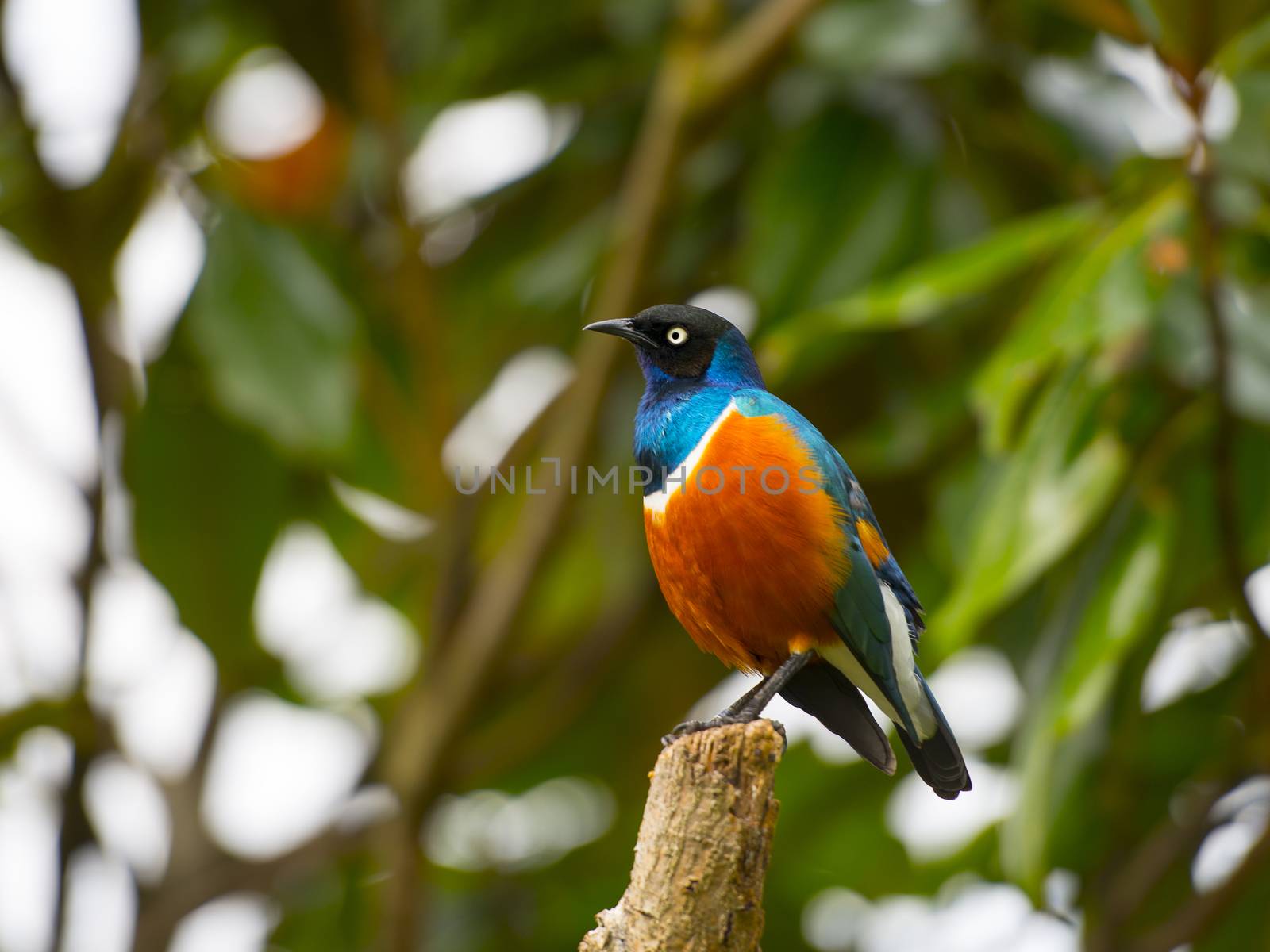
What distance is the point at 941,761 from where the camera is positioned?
3.05m

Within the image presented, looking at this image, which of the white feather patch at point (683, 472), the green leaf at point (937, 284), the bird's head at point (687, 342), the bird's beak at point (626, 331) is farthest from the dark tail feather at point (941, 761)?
the green leaf at point (937, 284)

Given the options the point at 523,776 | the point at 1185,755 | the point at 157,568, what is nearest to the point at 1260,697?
the point at 1185,755

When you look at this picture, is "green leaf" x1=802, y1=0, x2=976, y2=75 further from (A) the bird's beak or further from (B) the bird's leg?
(B) the bird's leg

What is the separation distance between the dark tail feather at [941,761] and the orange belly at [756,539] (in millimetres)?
294

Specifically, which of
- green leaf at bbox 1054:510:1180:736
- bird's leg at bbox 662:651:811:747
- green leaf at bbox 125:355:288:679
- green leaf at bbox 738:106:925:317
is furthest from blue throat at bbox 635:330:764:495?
green leaf at bbox 125:355:288:679

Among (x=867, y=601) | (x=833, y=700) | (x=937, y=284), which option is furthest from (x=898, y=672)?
(x=937, y=284)

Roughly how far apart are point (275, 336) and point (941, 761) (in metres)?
3.12

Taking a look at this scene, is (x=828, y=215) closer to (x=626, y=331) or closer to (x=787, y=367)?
(x=787, y=367)

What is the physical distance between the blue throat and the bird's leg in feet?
1.61

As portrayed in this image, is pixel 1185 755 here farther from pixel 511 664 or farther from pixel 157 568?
pixel 157 568

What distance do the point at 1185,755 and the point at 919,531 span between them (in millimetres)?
1416

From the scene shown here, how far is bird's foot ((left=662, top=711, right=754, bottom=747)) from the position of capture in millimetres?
2789

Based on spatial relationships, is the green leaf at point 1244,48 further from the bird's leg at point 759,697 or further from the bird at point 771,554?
the bird's leg at point 759,697

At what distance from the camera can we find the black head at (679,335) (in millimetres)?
3246
